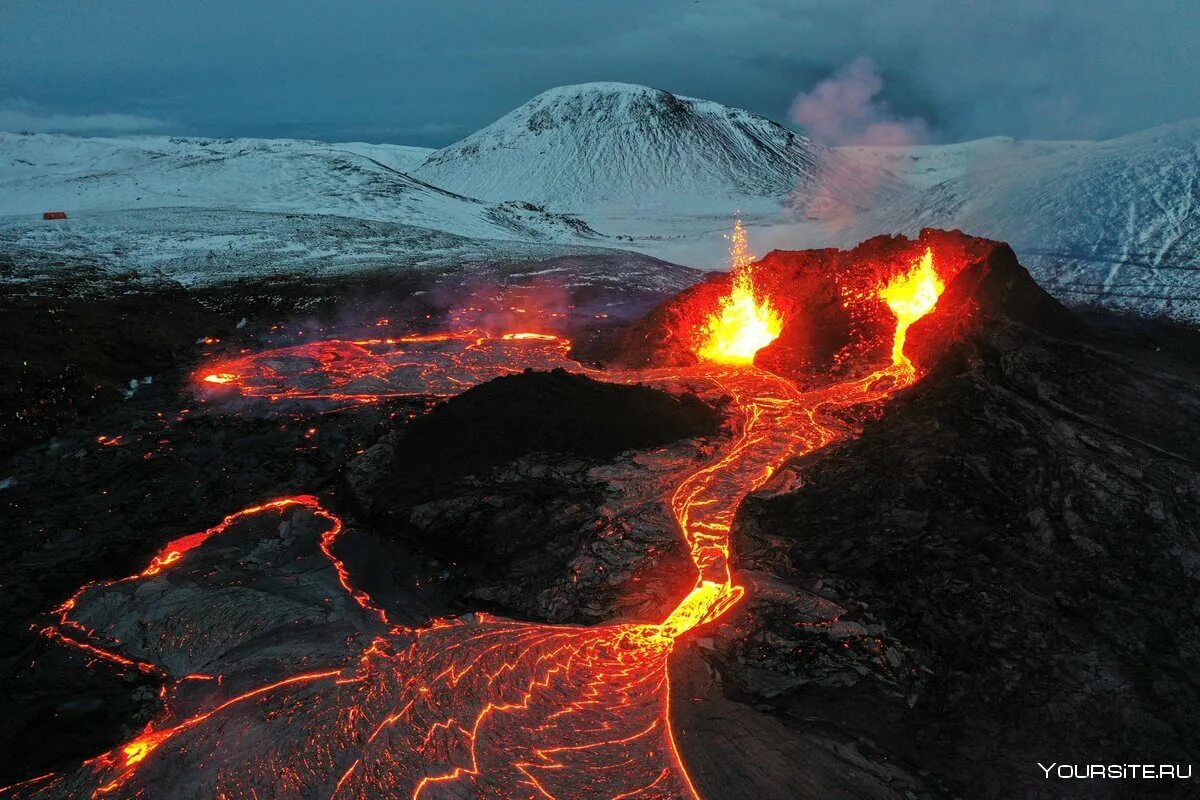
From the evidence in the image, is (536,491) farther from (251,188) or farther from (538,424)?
(251,188)

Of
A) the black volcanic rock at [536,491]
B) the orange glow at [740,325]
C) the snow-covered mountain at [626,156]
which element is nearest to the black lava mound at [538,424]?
the black volcanic rock at [536,491]

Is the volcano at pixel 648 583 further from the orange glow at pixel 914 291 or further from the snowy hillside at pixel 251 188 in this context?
the snowy hillside at pixel 251 188

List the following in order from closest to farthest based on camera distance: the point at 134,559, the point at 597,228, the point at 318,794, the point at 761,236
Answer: the point at 318,794 < the point at 134,559 < the point at 761,236 < the point at 597,228

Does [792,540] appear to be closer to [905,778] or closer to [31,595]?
[905,778]

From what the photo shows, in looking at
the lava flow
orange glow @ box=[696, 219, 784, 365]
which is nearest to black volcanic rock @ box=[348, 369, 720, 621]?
the lava flow

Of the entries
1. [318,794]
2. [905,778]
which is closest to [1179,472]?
[905,778]

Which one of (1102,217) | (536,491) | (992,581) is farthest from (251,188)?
(992,581)
